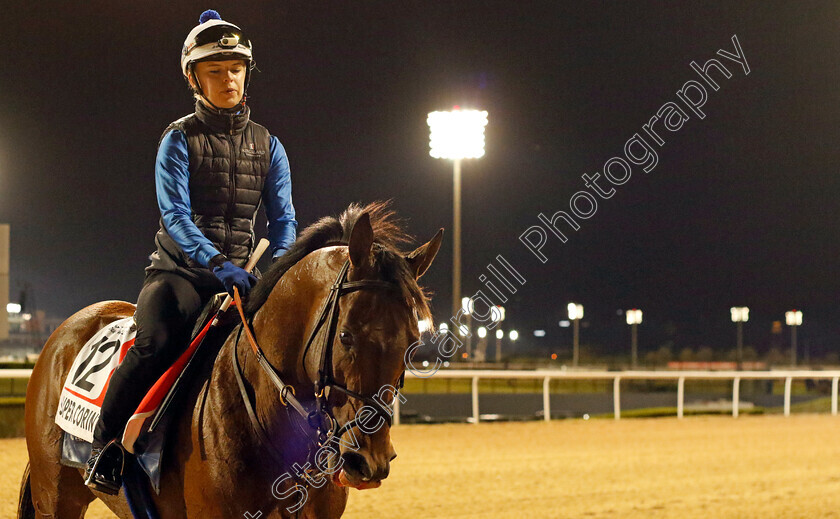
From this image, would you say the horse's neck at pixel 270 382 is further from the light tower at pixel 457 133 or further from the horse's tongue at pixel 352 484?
the light tower at pixel 457 133

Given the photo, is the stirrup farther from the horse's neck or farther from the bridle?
the bridle

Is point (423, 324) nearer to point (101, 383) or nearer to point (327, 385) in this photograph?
point (327, 385)

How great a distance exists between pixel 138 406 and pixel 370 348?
3.67ft

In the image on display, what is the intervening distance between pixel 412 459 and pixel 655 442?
4228 millimetres

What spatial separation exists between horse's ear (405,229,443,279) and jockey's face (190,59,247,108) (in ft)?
3.31

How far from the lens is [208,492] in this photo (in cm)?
269

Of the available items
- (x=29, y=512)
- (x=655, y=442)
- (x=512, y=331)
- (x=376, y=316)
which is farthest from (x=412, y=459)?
(x=512, y=331)

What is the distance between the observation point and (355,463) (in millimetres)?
2301

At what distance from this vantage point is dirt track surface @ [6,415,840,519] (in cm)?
703

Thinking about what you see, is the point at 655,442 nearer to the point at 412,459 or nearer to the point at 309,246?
the point at 412,459

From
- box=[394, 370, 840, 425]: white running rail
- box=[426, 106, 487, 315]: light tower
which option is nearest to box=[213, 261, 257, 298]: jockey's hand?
box=[394, 370, 840, 425]: white running rail

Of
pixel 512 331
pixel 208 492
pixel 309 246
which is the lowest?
pixel 512 331

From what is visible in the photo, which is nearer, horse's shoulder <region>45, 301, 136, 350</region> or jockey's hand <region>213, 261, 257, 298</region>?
jockey's hand <region>213, 261, 257, 298</region>

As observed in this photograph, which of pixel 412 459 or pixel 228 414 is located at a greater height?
pixel 228 414
